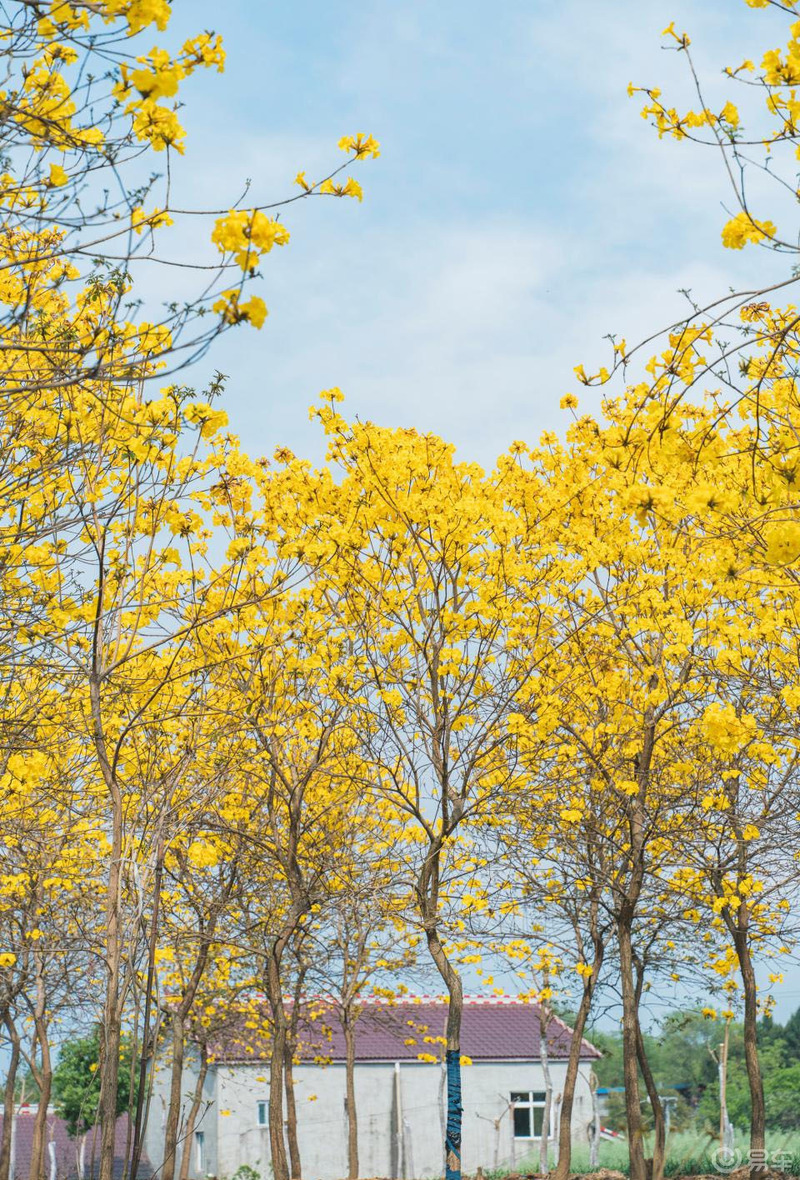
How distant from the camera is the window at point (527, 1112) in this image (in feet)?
87.4

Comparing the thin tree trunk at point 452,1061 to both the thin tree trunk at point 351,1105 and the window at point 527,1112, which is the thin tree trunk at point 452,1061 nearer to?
the thin tree trunk at point 351,1105

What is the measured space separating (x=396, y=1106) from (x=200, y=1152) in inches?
174

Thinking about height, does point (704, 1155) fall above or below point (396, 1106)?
above

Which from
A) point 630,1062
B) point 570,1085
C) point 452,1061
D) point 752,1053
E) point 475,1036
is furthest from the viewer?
point 475,1036

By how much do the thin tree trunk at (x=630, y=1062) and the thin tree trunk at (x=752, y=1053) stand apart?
4.39ft

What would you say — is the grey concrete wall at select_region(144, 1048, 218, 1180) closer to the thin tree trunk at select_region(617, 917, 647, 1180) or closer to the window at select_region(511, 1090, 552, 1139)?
the window at select_region(511, 1090, 552, 1139)

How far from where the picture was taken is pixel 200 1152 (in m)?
26.0

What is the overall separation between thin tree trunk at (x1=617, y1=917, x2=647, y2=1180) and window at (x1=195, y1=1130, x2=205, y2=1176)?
17341mm

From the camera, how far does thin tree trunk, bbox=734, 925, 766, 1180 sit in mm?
11430

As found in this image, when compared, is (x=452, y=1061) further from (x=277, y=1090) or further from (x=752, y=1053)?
(x=752, y=1053)

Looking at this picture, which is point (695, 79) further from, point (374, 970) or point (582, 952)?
point (374, 970)

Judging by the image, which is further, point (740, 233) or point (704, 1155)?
point (704, 1155)

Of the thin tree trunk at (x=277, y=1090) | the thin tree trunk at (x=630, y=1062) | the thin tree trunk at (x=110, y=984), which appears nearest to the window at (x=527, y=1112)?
the thin tree trunk at (x=630, y=1062)

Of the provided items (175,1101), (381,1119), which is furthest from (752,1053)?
(381,1119)
